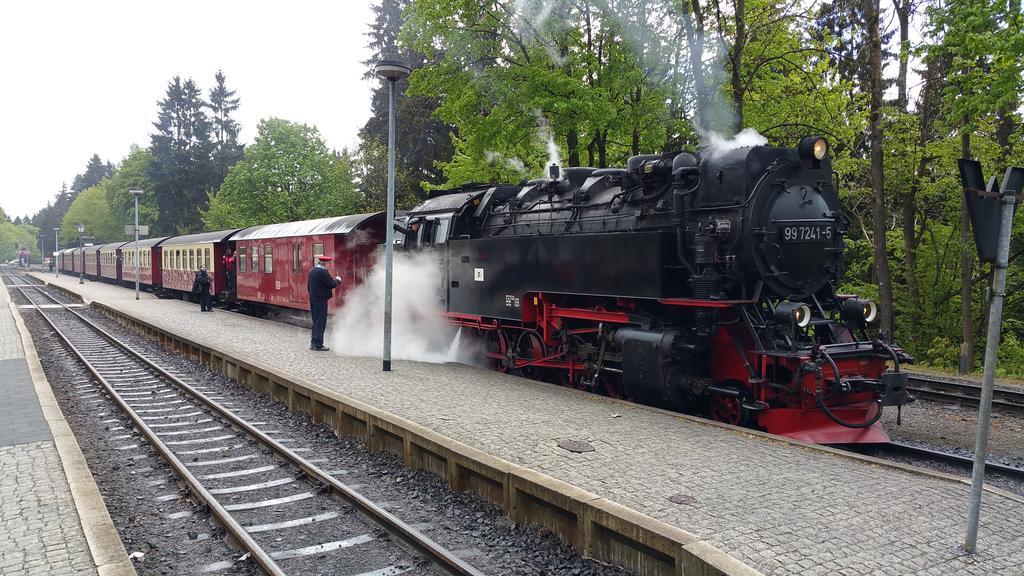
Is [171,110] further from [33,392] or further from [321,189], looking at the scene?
[33,392]

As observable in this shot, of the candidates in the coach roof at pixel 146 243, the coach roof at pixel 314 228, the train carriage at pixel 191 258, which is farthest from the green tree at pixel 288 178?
the coach roof at pixel 314 228

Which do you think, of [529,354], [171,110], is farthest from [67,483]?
[171,110]

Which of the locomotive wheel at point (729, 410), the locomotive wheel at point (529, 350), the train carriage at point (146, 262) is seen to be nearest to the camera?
the locomotive wheel at point (729, 410)

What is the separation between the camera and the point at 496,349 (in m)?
11.4

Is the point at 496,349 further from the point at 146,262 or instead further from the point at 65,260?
the point at 65,260

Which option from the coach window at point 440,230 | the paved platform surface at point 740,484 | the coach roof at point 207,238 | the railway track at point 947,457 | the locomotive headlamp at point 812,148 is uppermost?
the locomotive headlamp at point 812,148

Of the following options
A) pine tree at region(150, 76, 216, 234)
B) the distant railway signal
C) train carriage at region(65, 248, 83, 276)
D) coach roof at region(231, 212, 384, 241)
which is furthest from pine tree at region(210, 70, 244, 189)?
the distant railway signal

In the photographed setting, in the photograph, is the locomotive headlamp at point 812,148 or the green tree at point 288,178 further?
the green tree at point 288,178

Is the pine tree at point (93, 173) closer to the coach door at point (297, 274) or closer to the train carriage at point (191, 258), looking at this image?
the train carriage at point (191, 258)

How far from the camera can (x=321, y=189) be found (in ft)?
135

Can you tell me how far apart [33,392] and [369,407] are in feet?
18.2

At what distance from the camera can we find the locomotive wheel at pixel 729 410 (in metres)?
7.35

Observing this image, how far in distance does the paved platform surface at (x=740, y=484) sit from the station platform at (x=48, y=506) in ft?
9.70

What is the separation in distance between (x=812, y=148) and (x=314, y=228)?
42.4 ft
